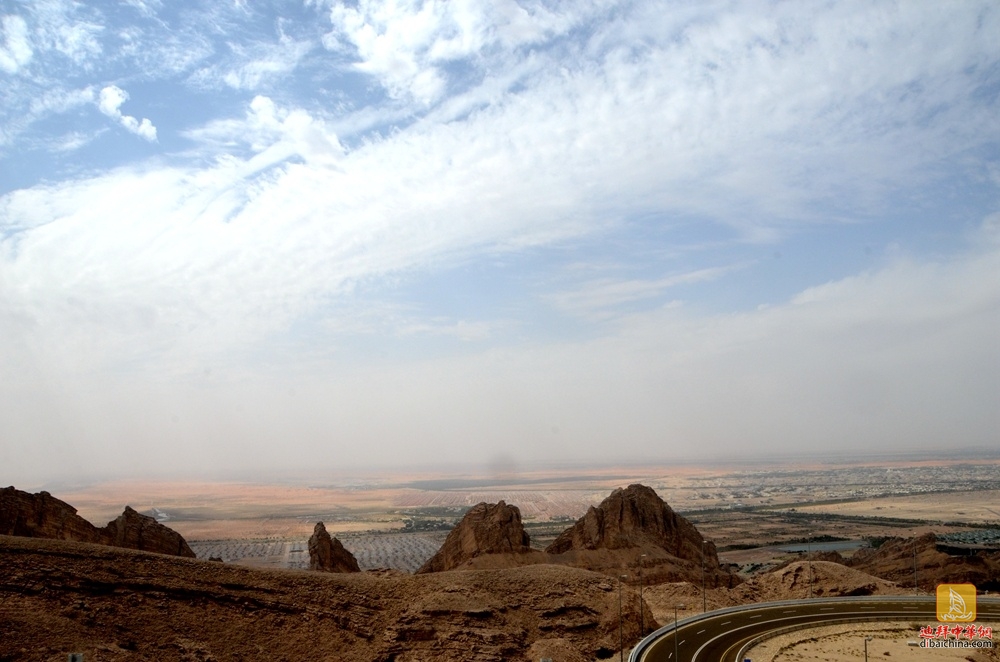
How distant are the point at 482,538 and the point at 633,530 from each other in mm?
20878

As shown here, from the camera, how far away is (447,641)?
51.7 meters

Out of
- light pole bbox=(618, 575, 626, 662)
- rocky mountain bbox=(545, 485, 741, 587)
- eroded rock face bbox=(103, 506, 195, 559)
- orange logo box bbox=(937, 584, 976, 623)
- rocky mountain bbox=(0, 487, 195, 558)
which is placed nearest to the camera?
light pole bbox=(618, 575, 626, 662)

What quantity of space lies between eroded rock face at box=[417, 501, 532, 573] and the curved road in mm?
24898

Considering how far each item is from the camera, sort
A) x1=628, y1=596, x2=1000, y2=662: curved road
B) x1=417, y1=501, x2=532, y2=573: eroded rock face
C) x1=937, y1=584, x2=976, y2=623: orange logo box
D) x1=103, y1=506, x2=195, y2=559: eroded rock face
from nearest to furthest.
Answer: x1=628, y1=596, x2=1000, y2=662: curved road → x1=937, y1=584, x2=976, y2=623: orange logo box → x1=103, y1=506, x2=195, y2=559: eroded rock face → x1=417, y1=501, x2=532, y2=573: eroded rock face

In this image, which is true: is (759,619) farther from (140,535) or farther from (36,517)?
(36,517)

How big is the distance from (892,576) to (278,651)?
8204 cm

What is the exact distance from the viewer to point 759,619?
67500 millimetres

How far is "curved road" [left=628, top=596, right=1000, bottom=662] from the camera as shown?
5478 cm

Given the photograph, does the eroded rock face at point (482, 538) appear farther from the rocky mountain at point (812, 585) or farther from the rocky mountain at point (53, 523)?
the rocky mountain at point (53, 523)

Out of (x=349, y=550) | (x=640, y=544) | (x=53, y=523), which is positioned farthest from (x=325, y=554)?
(x=349, y=550)

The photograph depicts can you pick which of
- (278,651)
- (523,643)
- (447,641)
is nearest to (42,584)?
(278,651)

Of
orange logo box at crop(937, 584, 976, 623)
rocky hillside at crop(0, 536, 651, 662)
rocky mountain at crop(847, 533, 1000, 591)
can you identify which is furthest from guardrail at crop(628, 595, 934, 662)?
rocky mountain at crop(847, 533, 1000, 591)

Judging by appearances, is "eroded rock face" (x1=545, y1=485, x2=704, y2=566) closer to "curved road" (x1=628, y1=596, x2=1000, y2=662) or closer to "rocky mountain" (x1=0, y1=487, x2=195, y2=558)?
"curved road" (x1=628, y1=596, x2=1000, y2=662)

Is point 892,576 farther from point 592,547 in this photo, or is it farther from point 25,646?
point 25,646
